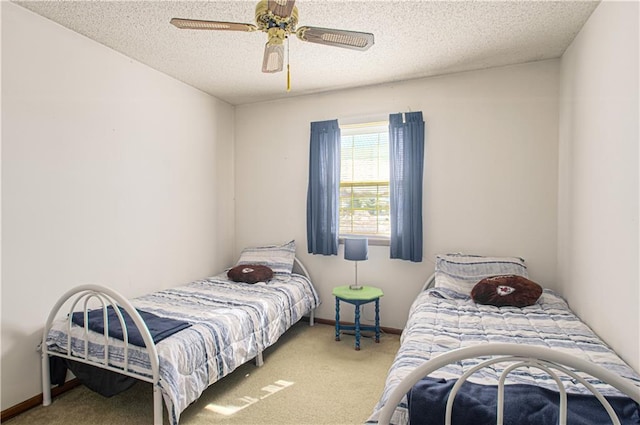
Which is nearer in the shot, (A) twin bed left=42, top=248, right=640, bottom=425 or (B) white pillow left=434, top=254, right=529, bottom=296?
(A) twin bed left=42, top=248, right=640, bottom=425

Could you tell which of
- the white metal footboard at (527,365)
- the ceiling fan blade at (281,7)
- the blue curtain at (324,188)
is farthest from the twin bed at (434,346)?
the ceiling fan blade at (281,7)

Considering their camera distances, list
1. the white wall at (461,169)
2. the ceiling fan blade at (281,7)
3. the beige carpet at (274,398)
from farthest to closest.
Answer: the white wall at (461,169)
the beige carpet at (274,398)
the ceiling fan blade at (281,7)

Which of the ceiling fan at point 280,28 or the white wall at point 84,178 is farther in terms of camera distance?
the white wall at point 84,178

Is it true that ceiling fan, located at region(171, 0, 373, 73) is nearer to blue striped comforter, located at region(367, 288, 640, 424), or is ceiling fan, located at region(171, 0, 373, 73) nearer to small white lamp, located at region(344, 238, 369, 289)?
blue striped comforter, located at region(367, 288, 640, 424)

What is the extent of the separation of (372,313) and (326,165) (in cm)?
163

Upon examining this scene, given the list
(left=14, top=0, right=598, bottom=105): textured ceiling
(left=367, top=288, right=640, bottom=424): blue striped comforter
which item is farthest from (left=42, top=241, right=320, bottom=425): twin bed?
(left=14, top=0, right=598, bottom=105): textured ceiling

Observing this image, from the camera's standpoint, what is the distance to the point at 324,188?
3732 mm

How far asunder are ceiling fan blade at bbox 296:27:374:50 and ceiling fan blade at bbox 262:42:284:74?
0.16m

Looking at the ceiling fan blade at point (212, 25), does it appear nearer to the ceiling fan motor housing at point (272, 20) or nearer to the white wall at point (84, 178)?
the ceiling fan motor housing at point (272, 20)

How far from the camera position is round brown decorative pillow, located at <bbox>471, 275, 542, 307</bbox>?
2.53m

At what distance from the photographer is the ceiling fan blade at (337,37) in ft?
5.83

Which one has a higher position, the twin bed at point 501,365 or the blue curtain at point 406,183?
the blue curtain at point 406,183

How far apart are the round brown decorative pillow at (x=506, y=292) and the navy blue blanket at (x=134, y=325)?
A: 2.10 metres

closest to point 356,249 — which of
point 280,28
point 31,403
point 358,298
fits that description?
point 358,298
